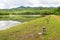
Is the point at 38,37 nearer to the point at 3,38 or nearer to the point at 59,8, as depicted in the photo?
the point at 3,38

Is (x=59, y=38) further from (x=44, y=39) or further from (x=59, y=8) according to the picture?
(x=59, y=8)

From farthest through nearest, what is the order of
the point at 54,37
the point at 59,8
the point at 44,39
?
the point at 59,8
the point at 54,37
the point at 44,39

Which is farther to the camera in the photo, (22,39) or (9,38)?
(9,38)

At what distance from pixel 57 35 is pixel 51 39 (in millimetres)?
1999

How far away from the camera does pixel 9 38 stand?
65.8 feet

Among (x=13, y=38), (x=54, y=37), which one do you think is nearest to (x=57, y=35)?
(x=54, y=37)

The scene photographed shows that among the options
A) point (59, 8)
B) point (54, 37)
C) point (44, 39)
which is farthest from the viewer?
point (59, 8)

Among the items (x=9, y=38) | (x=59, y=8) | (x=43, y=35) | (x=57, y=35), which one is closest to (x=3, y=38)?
(x=9, y=38)

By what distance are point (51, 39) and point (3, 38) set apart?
16.1ft

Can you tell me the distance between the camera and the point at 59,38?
1883 cm

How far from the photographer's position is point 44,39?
59.6 ft

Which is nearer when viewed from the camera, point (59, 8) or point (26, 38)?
point (26, 38)

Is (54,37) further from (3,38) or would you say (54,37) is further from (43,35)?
(3,38)

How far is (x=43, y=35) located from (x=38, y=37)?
792mm
